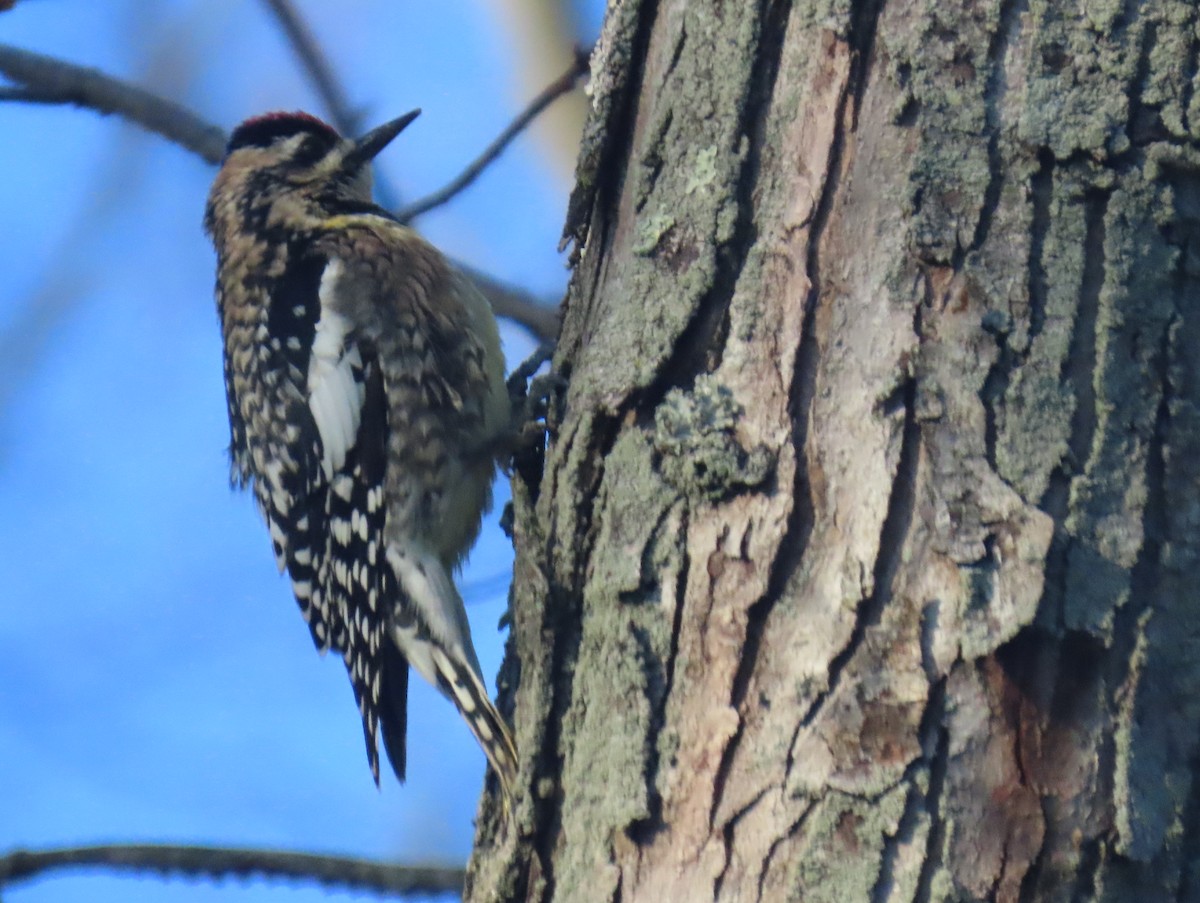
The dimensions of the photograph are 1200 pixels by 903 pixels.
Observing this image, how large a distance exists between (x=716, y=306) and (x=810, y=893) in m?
0.85

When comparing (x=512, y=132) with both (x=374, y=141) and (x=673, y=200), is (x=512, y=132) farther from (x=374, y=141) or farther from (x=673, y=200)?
(x=673, y=200)

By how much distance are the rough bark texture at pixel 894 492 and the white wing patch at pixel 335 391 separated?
142 centimetres

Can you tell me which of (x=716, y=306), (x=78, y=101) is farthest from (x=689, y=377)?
(x=78, y=101)

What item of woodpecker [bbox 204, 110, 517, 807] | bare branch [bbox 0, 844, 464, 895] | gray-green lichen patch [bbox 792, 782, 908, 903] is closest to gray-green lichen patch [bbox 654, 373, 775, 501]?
gray-green lichen patch [bbox 792, 782, 908, 903]

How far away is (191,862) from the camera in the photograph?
8.14ft

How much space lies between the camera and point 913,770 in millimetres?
1646

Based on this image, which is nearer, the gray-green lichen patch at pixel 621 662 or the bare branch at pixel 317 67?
the gray-green lichen patch at pixel 621 662

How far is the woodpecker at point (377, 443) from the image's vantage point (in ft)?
10.8

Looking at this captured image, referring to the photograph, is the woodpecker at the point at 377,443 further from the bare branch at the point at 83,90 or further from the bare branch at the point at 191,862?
the bare branch at the point at 83,90

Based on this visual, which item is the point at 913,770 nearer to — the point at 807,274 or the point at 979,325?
the point at 979,325

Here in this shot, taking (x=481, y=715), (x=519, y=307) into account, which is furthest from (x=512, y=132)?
(x=481, y=715)

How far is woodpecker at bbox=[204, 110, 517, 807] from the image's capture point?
3287mm

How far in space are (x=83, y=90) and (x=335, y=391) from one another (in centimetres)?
131

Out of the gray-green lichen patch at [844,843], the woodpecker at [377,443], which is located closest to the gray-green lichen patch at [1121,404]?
the gray-green lichen patch at [844,843]
